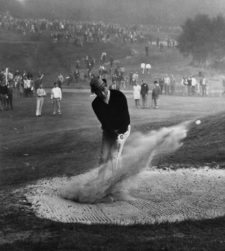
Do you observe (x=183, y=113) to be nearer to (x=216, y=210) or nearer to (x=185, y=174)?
(x=185, y=174)

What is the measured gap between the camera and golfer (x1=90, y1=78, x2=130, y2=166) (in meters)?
8.77

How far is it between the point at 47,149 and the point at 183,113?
1053 centimetres

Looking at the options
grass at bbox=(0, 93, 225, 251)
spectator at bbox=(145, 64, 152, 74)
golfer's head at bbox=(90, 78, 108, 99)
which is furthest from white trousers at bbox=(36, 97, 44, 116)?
spectator at bbox=(145, 64, 152, 74)

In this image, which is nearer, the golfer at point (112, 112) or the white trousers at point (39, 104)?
the golfer at point (112, 112)

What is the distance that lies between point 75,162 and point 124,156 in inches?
93.3

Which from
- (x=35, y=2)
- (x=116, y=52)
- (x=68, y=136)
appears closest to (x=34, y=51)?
(x=35, y=2)

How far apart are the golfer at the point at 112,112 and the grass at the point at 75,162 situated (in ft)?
6.11

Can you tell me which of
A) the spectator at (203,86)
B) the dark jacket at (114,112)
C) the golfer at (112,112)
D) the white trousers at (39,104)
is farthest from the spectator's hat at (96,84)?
the spectator at (203,86)

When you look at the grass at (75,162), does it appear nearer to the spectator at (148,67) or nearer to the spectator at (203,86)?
the spectator at (203,86)

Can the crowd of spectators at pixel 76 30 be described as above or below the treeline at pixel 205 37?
above

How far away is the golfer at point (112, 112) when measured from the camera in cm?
877

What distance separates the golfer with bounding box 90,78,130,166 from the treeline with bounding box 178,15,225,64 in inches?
1246

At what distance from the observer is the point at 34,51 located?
51.4 meters

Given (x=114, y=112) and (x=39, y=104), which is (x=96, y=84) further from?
(x=39, y=104)
